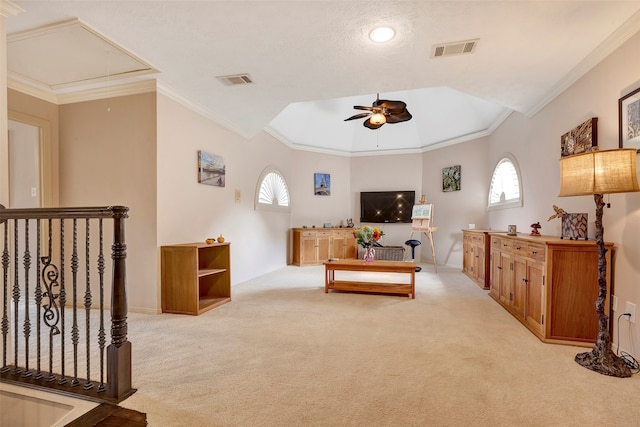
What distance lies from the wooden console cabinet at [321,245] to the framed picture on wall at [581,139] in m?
4.88

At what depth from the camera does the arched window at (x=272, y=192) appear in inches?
237

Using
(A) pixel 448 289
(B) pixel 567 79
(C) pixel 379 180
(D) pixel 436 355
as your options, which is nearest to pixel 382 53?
(B) pixel 567 79

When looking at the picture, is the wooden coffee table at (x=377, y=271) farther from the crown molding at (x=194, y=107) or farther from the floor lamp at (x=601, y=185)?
the crown molding at (x=194, y=107)

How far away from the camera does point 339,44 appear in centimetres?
286

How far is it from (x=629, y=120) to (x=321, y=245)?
5.74 meters

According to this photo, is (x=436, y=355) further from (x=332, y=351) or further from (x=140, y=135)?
(x=140, y=135)

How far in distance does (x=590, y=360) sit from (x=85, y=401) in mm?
3577

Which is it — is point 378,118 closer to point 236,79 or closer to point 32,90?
point 236,79

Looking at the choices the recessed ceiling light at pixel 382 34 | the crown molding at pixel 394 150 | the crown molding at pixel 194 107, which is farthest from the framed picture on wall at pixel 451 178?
the recessed ceiling light at pixel 382 34

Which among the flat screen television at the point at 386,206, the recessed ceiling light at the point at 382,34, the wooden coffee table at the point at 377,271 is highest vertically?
the recessed ceiling light at the point at 382,34

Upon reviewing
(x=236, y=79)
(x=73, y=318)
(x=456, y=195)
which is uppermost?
(x=236, y=79)

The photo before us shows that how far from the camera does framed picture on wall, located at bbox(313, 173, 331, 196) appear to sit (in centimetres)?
793

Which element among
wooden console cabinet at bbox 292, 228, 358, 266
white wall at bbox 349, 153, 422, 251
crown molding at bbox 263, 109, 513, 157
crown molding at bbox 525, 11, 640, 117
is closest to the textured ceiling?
crown molding at bbox 525, 11, 640, 117

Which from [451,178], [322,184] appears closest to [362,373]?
[451,178]
